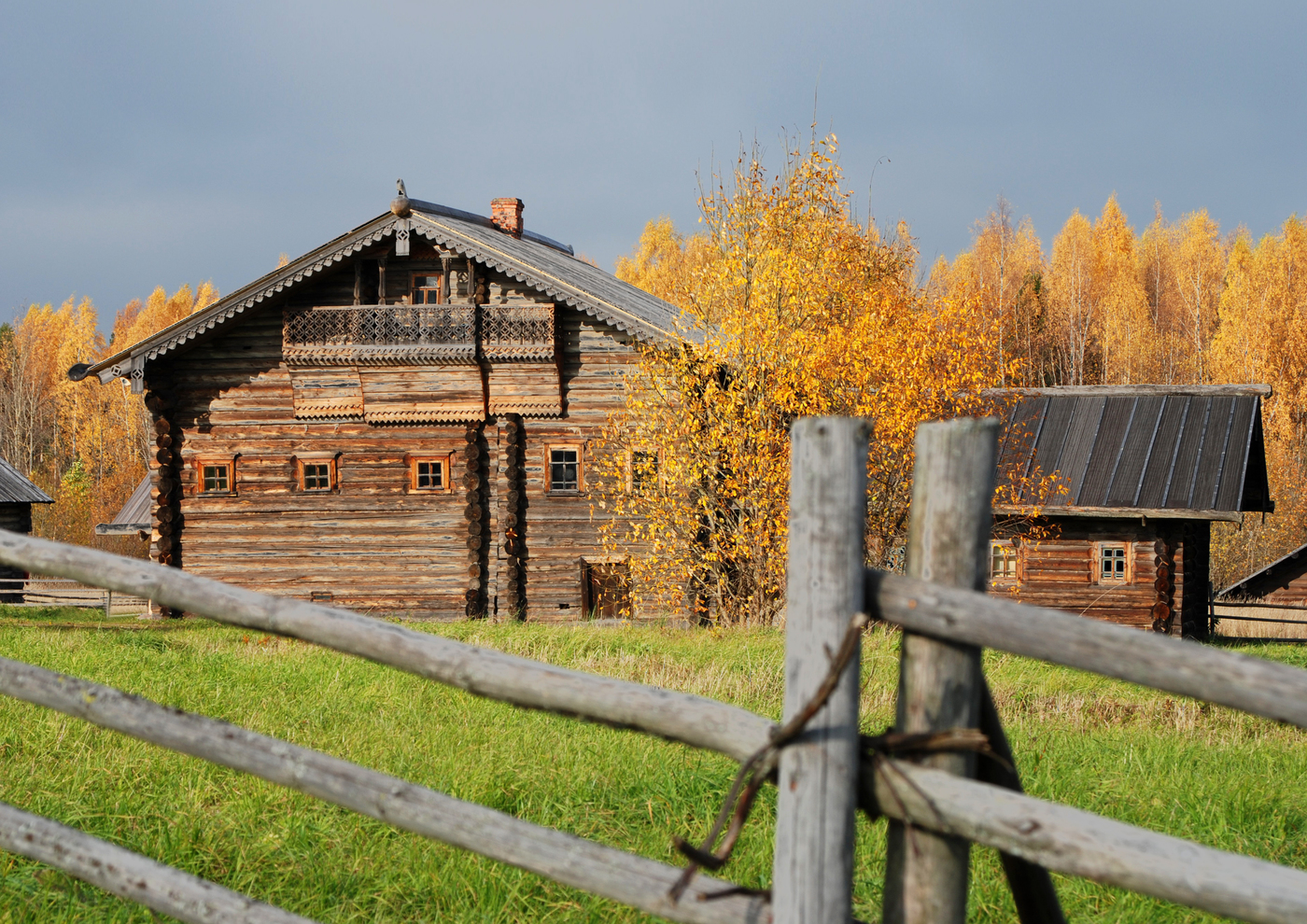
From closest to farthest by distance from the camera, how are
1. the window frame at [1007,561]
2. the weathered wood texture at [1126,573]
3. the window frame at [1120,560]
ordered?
1. the weathered wood texture at [1126,573]
2. the window frame at [1120,560]
3. the window frame at [1007,561]

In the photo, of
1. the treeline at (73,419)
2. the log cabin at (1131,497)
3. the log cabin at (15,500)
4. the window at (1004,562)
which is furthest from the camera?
the treeline at (73,419)

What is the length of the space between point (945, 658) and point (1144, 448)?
19.6m

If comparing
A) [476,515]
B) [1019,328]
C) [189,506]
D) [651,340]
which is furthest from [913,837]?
[1019,328]

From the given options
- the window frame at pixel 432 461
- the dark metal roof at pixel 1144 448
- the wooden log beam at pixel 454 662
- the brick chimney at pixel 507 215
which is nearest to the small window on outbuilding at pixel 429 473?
the window frame at pixel 432 461

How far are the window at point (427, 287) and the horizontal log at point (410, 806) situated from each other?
16.2 metres

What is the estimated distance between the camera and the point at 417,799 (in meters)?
2.60

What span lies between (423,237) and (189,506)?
6753 millimetres

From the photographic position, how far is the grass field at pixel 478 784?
3.86 m

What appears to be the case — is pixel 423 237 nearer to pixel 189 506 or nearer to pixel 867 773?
pixel 189 506

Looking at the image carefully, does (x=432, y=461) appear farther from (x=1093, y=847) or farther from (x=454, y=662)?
(x=1093, y=847)

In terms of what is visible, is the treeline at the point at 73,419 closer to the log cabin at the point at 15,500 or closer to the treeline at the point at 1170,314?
the log cabin at the point at 15,500

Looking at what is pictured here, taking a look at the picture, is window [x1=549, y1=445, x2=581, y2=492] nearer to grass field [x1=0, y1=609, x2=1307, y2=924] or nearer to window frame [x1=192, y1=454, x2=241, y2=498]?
window frame [x1=192, y1=454, x2=241, y2=498]

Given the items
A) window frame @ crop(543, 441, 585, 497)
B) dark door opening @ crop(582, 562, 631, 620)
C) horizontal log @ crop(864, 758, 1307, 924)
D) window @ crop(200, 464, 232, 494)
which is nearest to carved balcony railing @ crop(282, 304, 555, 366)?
window frame @ crop(543, 441, 585, 497)

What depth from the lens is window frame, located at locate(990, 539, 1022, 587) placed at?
20.0 m
